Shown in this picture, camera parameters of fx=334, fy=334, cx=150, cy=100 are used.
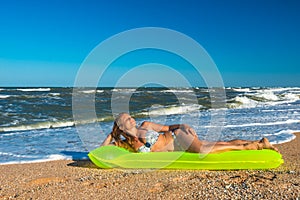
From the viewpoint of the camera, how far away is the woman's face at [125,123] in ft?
19.4

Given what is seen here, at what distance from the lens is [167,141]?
19.2ft

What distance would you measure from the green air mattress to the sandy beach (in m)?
0.11

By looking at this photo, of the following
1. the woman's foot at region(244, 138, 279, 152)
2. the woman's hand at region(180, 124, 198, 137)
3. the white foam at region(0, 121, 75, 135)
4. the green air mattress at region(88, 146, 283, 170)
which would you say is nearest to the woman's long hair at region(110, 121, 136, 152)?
the green air mattress at region(88, 146, 283, 170)

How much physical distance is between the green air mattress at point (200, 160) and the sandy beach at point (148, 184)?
11 centimetres

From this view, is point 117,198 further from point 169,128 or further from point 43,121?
point 43,121

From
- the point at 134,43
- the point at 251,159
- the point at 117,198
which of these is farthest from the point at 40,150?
the point at 251,159

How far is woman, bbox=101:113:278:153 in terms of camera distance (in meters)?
5.47

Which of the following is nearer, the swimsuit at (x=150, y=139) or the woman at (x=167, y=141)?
the woman at (x=167, y=141)

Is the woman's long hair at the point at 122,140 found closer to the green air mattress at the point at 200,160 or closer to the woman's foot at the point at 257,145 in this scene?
the green air mattress at the point at 200,160

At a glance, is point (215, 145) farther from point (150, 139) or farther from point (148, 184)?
point (148, 184)

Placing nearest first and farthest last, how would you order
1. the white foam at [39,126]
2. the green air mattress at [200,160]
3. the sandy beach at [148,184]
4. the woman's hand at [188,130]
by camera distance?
1. the sandy beach at [148,184]
2. the green air mattress at [200,160]
3. the woman's hand at [188,130]
4. the white foam at [39,126]

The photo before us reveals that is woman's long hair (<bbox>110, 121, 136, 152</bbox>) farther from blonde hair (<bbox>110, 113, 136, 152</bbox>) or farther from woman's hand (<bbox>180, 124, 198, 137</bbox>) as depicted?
woman's hand (<bbox>180, 124, 198, 137</bbox>)

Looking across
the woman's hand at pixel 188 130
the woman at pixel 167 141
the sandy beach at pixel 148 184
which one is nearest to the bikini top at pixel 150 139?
the woman at pixel 167 141

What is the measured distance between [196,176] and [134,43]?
3.54 m
